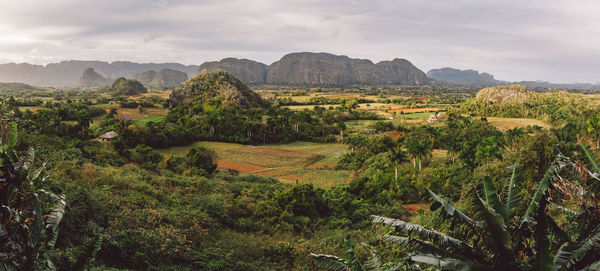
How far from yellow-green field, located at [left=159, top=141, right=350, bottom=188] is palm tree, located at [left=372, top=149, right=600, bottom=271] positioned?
3193 centimetres

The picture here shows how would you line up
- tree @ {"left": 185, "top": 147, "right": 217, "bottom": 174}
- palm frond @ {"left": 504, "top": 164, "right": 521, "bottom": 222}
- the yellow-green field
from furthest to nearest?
1. the yellow-green field
2. tree @ {"left": 185, "top": 147, "right": 217, "bottom": 174}
3. palm frond @ {"left": 504, "top": 164, "right": 521, "bottom": 222}

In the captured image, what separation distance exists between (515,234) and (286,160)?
46262 millimetres

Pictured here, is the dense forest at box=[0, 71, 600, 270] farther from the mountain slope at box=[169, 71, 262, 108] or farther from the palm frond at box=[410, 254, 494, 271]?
the mountain slope at box=[169, 71, 262, 108]

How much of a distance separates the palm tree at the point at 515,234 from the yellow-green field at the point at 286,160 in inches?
1257

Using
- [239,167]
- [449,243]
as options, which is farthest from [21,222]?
[239,167]

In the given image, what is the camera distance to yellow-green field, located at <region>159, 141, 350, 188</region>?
1654 inches

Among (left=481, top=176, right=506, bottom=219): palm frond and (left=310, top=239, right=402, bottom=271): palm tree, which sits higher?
(left=481, top=176, right=506, bottom=219): palm frond

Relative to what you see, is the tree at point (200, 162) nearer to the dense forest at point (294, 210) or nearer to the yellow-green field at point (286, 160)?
the dense forest at point (294, 210)

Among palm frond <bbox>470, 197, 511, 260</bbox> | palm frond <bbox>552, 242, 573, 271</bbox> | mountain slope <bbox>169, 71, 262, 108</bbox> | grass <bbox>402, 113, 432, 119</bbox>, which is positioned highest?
mountain slope <bbox>169, 71, 262, 108</bbox>

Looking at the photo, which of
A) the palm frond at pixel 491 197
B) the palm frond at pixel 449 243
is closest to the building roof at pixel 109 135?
the palm frond at pixel 449 243

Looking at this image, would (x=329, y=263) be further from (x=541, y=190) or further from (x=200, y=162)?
(x=200, y=162)

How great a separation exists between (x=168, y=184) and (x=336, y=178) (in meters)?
22.8

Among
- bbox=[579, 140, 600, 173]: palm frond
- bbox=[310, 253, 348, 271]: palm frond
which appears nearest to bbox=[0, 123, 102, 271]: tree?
bbox=[310, 253, 348, 271]: palm frond

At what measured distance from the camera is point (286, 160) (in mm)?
51406
